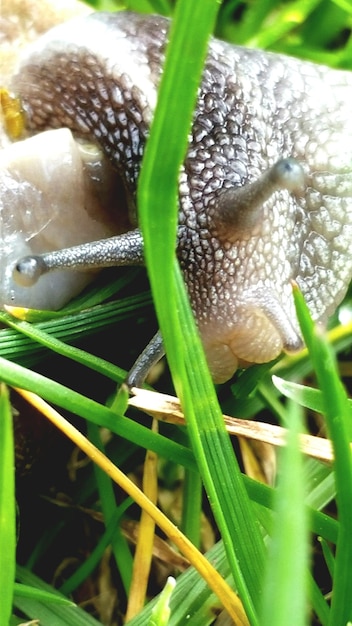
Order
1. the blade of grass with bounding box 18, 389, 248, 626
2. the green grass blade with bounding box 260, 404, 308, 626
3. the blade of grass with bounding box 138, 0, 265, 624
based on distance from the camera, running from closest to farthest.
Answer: the green grass blade with bounding box 260, 404, 308, 626
the blade of grass with bounding box 138, 0, 265, 624
the blade of grass with bounding box 18, 389, 248, 626

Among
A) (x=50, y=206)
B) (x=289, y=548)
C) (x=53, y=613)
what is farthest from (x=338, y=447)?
(x=50, y=206)

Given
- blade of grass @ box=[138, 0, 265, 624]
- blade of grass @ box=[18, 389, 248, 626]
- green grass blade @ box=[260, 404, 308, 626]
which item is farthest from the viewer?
blade of grass @ box=[18, 389, 248, 626]

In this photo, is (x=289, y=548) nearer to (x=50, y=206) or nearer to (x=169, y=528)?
(x=169, y=528)

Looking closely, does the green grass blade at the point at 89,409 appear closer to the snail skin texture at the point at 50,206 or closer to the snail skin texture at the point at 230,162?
the snail skin texture at the point at 230,162

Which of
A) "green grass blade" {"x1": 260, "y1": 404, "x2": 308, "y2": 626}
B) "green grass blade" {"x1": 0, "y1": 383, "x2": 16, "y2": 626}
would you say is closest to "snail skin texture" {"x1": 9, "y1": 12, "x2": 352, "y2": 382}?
Answer: "green grass blade" {"x1": 0, "y1": 383, "x2": 16, "y2": 626}

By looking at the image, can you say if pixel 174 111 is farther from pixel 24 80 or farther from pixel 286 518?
pixel 24 80

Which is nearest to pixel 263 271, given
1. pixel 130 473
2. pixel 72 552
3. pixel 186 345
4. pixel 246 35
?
pixel 186 345

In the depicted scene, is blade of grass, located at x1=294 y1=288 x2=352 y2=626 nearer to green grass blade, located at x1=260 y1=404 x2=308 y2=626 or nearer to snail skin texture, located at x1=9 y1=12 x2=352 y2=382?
green grass blade, located at x1=260 y1=404 x2=308 y2=626

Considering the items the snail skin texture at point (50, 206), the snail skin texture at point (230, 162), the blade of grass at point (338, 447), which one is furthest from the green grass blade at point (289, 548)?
the snail skin texture at point (50, 206)
